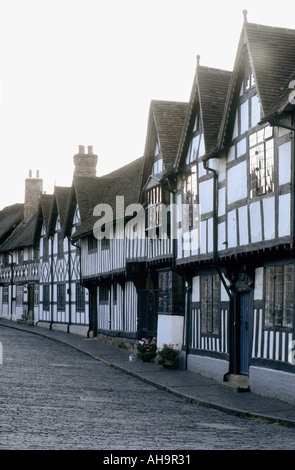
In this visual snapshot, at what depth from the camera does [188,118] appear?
18.7 m

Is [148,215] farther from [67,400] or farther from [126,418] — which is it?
[126,418]

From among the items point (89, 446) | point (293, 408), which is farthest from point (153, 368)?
point (89, 446)

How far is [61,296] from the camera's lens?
37.3 meters

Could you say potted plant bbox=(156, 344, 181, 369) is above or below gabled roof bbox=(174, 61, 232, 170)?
below

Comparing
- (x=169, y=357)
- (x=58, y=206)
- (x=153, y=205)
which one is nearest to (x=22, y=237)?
(x=58, y=206)

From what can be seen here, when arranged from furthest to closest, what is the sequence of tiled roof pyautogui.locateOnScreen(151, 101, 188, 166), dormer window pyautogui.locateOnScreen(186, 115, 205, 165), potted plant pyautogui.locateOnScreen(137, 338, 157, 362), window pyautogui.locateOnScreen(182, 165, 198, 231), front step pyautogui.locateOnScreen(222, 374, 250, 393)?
potted plant pyautogui.locateOnScreen(137, 338, 157, 362) → tiled roof pyautogui.locateOnScreen(151, 101, 188, 166) → window pyautogui.locateOnScreen(182, 165, 198, 231) → dormer window pyautogui.locateOnScreen(186, 115, 205, 165) → front step pyautogui.locateOnScreen(222, 374, 250, 393)

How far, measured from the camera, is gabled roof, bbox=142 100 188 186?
69.8ft

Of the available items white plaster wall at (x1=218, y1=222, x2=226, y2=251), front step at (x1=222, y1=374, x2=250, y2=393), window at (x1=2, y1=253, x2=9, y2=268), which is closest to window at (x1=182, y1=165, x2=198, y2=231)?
white plaster wall at (x1=218, y1=222, x2=226, y2=251)

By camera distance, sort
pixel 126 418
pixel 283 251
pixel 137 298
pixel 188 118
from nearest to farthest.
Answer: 1. pixel 126 418
2. pixel 283 251
3. pixel 188 118
4. pixel 137 298

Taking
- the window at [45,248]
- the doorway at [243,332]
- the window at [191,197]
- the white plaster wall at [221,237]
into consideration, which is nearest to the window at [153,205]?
the window at [191,197]

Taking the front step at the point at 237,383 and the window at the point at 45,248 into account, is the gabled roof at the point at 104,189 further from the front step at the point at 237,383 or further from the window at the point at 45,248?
the front step at the point at 237,383

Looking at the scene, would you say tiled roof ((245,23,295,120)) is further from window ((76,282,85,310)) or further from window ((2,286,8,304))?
window ((2,286,8,304))

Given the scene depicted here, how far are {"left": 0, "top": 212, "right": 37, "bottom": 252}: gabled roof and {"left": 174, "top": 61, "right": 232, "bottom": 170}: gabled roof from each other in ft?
86.2
